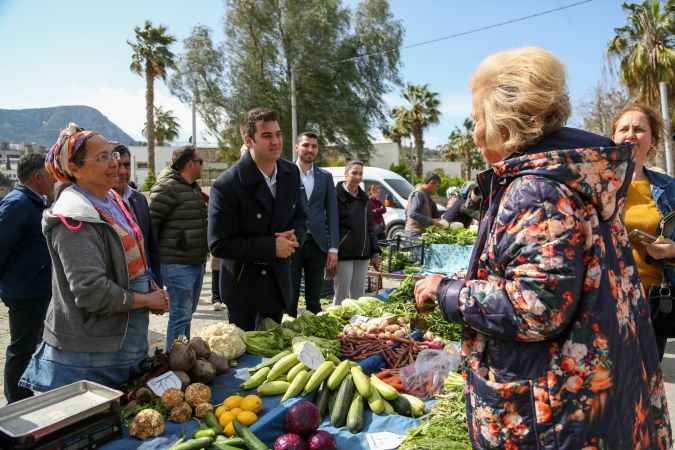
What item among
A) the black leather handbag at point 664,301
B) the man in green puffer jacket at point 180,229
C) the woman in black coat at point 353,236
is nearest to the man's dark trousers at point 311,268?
the woman in black coat at point 353,236

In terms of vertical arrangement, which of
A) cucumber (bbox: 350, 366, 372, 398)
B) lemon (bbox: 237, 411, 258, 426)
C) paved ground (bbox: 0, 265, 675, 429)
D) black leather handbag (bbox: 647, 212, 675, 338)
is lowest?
paved ground (bbox: 0, 265, 675, 429)

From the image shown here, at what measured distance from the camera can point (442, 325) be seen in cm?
422

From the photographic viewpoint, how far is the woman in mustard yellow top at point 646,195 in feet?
9.61

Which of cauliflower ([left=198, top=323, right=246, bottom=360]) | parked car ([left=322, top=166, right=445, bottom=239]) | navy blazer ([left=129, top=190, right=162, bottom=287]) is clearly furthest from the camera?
parked car ([left=322, top=166, right=445, bottom=239])

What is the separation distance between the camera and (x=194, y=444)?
2346 millimetres

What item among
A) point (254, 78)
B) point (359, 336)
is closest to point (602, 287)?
point (359, 336)

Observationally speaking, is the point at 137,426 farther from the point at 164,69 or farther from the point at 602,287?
the point at 164,69

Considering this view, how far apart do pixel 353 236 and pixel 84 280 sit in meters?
4.11

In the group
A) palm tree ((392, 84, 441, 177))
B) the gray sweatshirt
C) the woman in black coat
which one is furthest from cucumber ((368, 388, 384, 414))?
palm tree ((392, 84, 441, 177))

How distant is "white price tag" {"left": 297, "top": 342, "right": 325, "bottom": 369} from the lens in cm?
315

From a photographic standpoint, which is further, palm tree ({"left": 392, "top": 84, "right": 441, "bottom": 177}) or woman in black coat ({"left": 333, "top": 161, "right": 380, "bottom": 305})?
palm tree ({"left": 392, "top": 84, "right": 441, "bottom": 177})

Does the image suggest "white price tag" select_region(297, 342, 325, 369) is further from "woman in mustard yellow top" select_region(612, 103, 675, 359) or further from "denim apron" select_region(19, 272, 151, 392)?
"woman in mustard yellow top" select_region(612, 103, 675, 359)

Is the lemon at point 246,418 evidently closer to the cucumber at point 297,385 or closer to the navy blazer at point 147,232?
the cucumber at point 297,385

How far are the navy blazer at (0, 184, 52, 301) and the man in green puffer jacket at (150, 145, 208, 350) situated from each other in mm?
A: 1180
